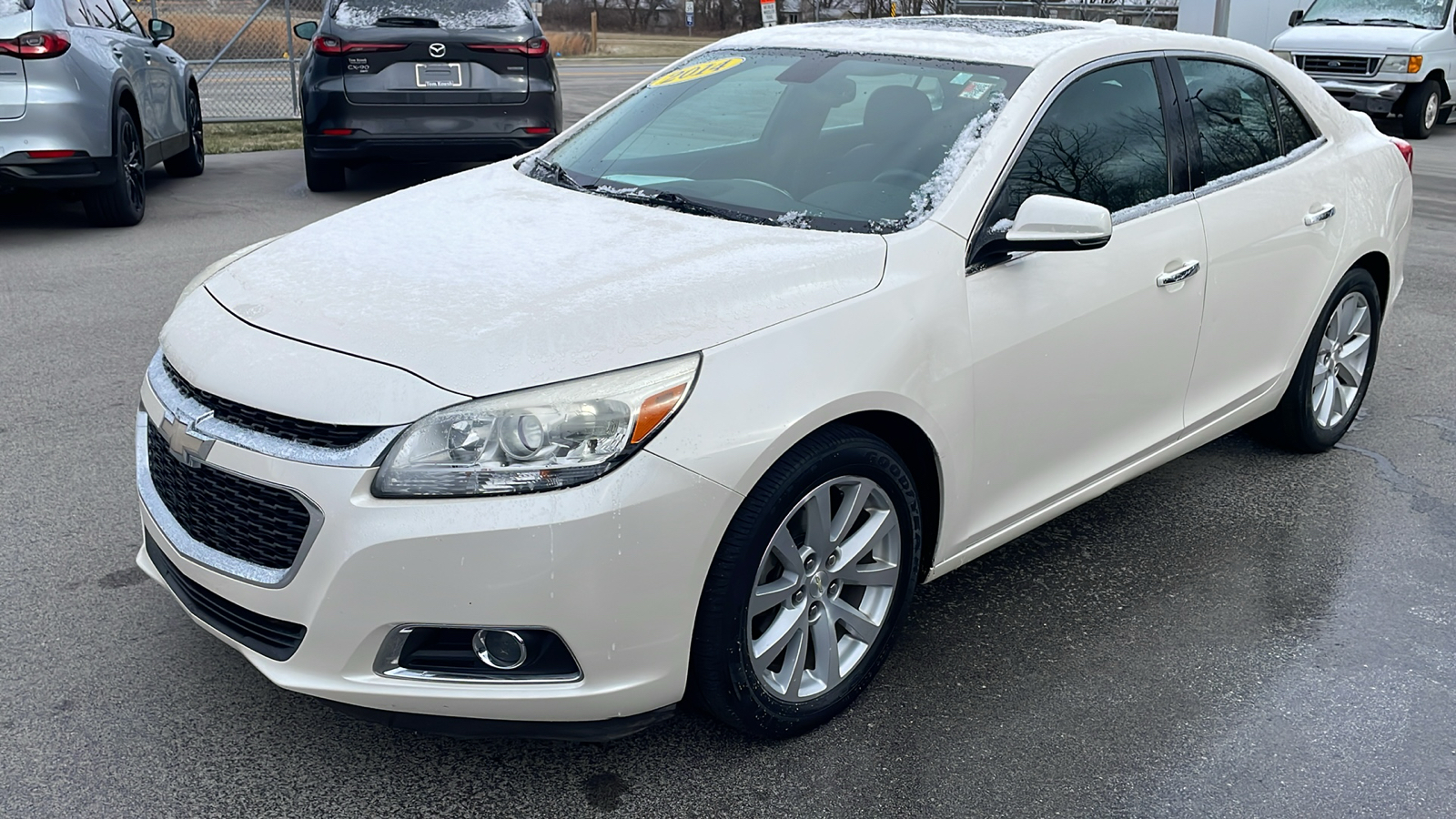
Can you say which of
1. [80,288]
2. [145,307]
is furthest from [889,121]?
[80,288]

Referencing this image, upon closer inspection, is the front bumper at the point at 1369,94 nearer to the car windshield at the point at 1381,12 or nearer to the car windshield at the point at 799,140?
the car windshield at the point at 1381,12

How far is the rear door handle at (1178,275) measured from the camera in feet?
12.0

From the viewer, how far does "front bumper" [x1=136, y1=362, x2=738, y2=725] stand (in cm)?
242

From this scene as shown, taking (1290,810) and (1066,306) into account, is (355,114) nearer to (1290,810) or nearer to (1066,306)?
(1066,306)

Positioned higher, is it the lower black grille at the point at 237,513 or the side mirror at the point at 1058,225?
the side mirror at the point at 1058,225

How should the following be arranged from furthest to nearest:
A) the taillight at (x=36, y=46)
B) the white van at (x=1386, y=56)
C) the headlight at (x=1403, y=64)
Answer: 1. the white van at (x=1386, y=56)
2. the headlight at (x=1403, y=64)
3. the taillight at (x=36, y=46)

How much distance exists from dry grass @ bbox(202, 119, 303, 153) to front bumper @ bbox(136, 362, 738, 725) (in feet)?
36.2

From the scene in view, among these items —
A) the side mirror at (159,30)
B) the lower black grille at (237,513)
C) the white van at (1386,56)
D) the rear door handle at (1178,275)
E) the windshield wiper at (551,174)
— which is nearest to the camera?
the lower black grille at (237,513)

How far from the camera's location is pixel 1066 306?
3342 millimetres

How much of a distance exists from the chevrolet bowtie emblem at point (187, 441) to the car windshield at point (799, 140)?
1.40 metres

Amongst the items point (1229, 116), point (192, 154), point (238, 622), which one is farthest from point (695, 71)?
point (192, 154)

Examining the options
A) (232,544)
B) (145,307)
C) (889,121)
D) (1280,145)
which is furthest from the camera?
(145,307)

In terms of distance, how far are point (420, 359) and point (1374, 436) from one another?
4.23 metres

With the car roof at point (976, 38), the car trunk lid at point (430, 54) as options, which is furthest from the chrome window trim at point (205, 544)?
the car trunk lid at point (430, 54)
